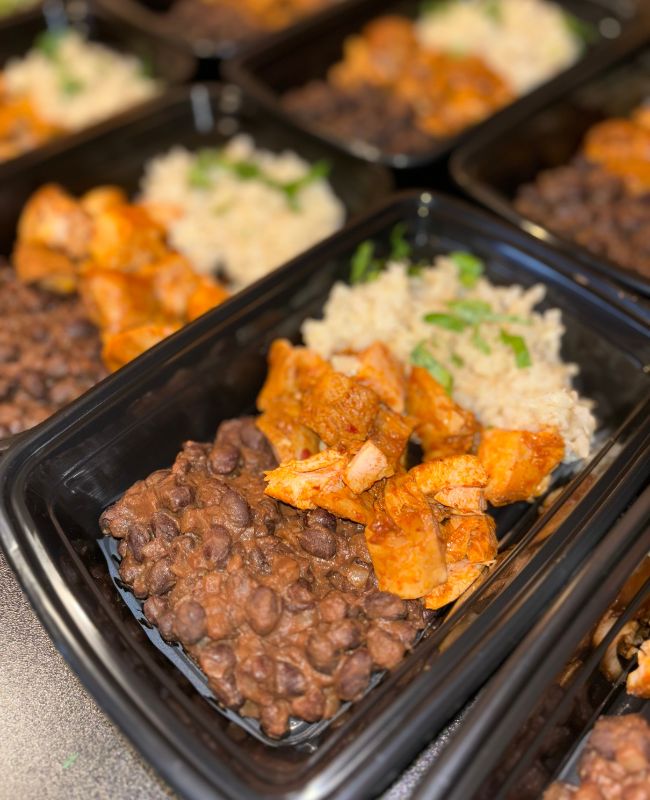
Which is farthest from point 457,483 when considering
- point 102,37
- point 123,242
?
point 102,37

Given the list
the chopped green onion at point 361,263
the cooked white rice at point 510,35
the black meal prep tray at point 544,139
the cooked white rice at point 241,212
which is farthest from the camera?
the cooked white rice at point 510,35

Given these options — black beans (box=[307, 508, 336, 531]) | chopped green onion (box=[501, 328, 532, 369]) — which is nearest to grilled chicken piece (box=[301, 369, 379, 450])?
black beans (box=[307, 508, 336, 531])

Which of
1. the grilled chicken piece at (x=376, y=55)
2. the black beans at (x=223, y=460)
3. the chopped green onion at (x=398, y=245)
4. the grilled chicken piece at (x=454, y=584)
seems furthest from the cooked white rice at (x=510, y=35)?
the grilled chicken piece at (x=454, y=584)

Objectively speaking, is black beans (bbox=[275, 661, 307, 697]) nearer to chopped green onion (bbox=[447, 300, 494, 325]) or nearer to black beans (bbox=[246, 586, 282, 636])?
black beans (bbox=[246, 586, 282, 636])

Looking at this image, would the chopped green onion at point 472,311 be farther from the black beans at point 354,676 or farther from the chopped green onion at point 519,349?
the black beans at point 354,676

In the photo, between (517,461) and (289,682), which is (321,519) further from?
(517,461)

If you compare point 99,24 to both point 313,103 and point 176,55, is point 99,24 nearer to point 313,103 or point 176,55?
point 176,55

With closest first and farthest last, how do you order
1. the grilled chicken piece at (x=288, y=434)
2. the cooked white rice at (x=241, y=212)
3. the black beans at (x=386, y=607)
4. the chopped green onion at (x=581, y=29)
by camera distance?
the black beans at (x=386, y=607) → the grilled chicken piece at (x=288, y=434) → the cooked white rice at (x=241, y=212) → the chopped green onion at (x=581, y=29)
